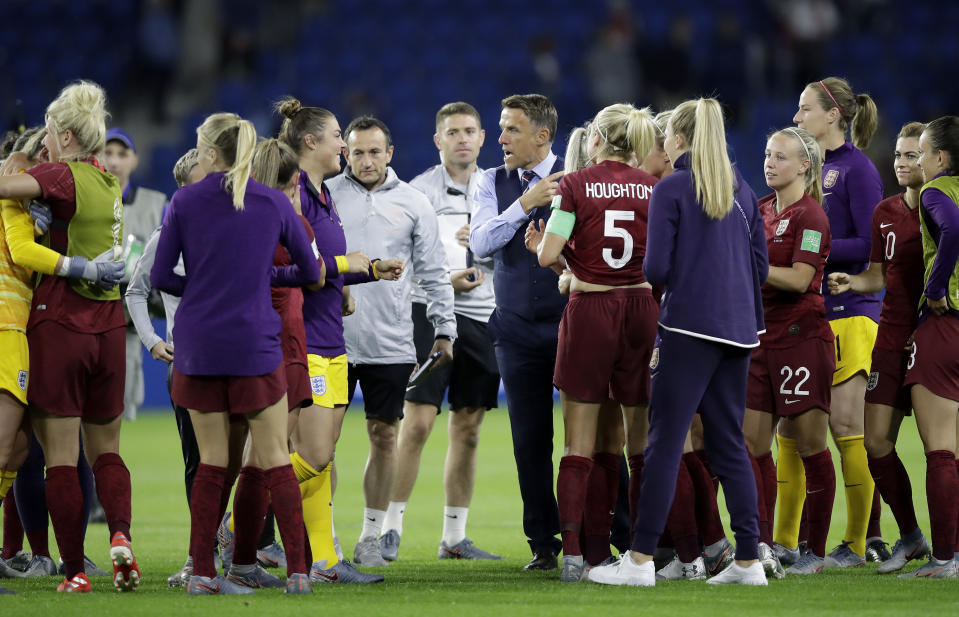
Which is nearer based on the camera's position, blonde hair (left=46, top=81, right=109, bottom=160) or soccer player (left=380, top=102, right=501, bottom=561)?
blonde hair (left=46, top=81, right=109, bottom=160)

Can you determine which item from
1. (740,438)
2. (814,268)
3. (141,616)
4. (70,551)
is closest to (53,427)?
(70,551)

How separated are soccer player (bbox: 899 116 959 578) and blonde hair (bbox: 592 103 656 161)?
1410 mm

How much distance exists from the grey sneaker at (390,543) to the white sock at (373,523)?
163mm

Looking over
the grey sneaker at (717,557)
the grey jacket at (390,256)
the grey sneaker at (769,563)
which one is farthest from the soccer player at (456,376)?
the grey sneaker at (769,563)

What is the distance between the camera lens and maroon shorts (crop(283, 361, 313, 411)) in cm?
537

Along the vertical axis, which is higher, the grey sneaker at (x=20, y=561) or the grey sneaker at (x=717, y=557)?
the grey sneaker at (x=717, y=557)

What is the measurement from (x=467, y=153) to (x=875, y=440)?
3038mm

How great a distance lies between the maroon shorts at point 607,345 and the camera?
5512 millimetres

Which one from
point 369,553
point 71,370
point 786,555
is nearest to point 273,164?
point 71,370

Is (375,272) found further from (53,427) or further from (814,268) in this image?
(814,268)

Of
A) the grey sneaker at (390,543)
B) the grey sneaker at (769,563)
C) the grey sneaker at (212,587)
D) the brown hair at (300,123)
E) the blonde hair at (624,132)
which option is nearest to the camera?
the grey sneaker at (212,587)

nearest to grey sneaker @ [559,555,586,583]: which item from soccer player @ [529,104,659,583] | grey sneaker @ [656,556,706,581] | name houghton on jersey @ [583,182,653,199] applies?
soccer player @ [529,104,659,583]

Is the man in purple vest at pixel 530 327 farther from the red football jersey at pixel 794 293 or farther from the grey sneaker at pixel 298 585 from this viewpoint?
the grey sneaker at pixel 298 585

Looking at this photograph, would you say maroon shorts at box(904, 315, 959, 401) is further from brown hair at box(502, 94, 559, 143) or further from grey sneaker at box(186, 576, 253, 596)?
grey sneaker at box(186, 576, 253, 596)
